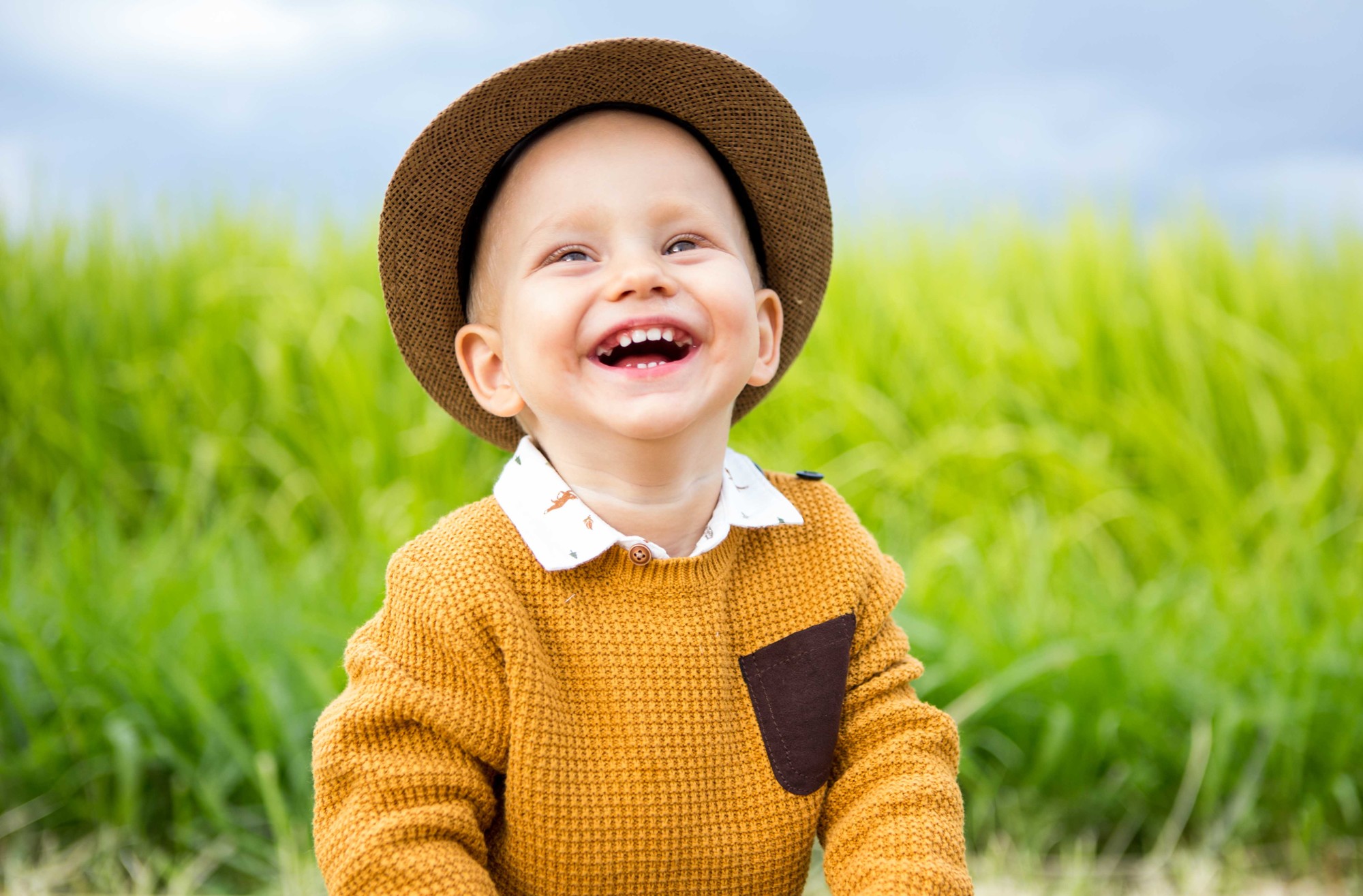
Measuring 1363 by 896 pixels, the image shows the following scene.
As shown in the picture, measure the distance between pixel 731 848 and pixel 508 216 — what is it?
0.90 meters

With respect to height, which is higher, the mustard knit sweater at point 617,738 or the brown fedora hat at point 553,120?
the brown fedora hat at point 553,120

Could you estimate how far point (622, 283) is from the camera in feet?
4.90

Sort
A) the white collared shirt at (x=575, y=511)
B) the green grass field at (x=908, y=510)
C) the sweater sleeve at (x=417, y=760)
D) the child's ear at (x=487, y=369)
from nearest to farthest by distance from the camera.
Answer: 1. the sweater sleeve at (x=417, y=760)
2. the white collared shirt at (x=575, y=511)
3. the child's ear at (x=487, y=369)
4. the green grass field at (x=908, y=510)

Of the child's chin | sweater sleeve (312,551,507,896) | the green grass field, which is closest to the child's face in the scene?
the child's chin

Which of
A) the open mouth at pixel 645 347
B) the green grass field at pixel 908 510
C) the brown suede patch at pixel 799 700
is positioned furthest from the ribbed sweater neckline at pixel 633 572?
the green grass field at pixel 908 510

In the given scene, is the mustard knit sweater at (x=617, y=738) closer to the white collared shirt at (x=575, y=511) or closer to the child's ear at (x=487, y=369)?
the white collared shirt at (x=575, y=511)

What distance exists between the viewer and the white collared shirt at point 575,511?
1.57 meters

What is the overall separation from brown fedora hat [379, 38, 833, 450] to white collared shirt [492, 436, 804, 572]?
0.72 ft

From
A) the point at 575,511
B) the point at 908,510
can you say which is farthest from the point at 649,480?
the point at 908,510

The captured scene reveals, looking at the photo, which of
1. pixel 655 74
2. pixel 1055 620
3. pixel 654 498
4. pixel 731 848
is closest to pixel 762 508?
pixel 654 498

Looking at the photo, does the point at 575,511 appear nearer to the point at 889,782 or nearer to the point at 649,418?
the point at 649,418

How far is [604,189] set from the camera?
1.55m

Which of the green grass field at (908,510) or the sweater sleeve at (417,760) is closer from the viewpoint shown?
the sweater sleeve at (417,760)

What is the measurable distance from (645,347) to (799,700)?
524mm
